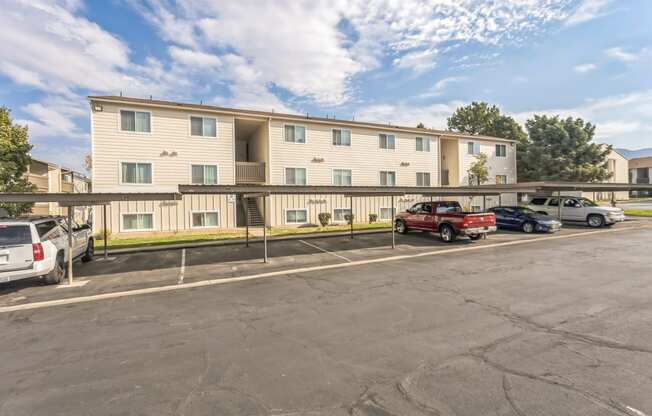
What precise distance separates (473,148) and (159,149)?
2628 cm

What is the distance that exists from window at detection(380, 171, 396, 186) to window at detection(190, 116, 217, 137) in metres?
12.8

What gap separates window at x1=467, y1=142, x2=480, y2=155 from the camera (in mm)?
29828

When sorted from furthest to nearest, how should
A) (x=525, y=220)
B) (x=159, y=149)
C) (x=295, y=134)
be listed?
(x=295, y=134)
(x=159, y=149)
(x=525, y=220)

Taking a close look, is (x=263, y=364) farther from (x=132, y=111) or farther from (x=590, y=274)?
(x=132, y=111)

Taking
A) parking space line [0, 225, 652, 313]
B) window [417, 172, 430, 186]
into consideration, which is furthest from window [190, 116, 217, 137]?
window [417, 172, 430, 186]

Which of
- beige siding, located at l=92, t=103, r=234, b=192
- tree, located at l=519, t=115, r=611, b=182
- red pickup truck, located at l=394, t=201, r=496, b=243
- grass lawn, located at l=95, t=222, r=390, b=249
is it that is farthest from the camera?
tree, located at l=519, t=115, r=611, b=182

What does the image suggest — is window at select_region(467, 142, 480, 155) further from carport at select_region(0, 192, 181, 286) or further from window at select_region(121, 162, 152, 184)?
carport at select_region(0, 192, 181, 286)

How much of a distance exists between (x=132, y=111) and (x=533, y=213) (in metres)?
24.1

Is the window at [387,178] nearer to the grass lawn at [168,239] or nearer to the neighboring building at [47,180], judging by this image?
the grass lawn at [168,239]

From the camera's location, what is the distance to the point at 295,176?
74.2ft

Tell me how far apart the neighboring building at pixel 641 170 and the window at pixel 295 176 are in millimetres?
68159

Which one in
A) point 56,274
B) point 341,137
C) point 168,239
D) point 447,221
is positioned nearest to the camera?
point 56,274

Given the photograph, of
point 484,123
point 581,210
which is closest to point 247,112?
point 581,210

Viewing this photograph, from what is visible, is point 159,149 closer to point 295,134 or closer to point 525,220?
point 295,134
